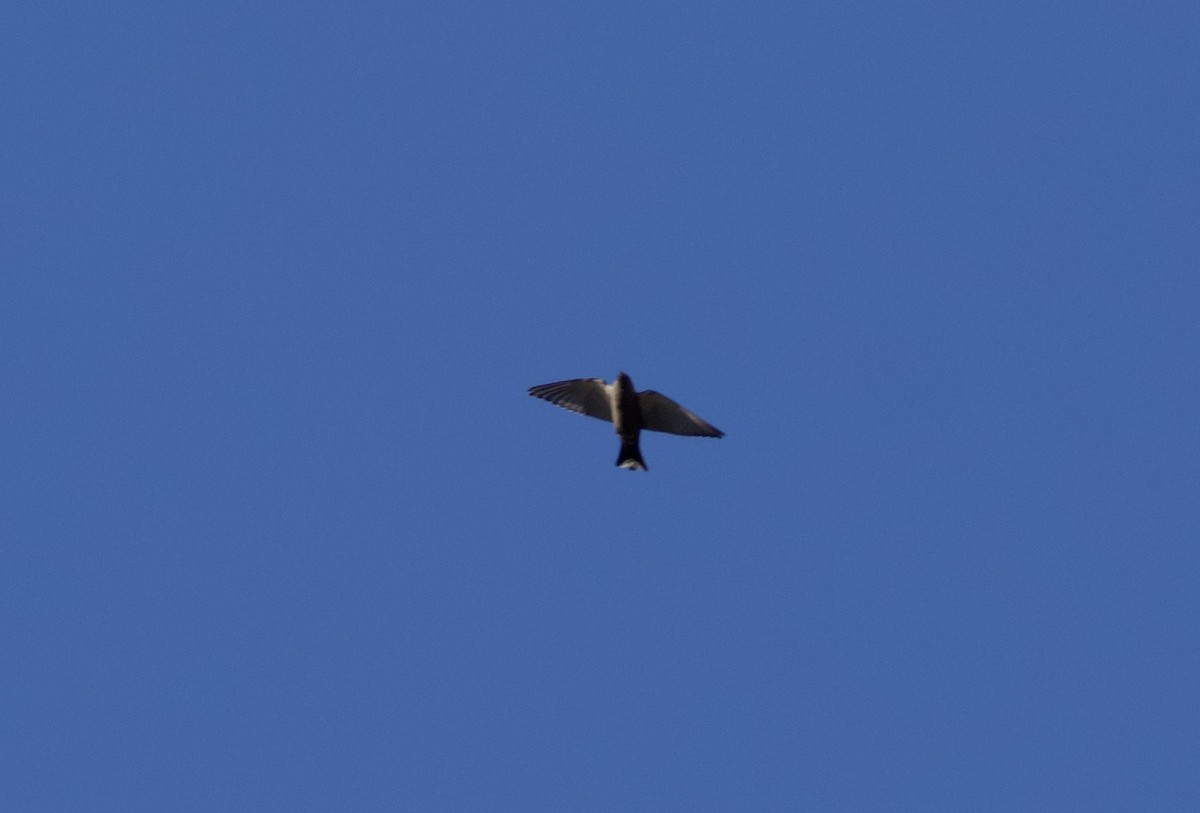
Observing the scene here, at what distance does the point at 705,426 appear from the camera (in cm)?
2942

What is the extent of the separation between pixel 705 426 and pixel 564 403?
2.52 meters

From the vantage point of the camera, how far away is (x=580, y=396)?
3066cm

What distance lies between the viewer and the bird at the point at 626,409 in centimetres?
2942

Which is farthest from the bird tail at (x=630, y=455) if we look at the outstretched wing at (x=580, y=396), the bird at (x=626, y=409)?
the outstretched wing at (x=580, y=396)

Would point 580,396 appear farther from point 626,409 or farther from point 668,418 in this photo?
point 668,418

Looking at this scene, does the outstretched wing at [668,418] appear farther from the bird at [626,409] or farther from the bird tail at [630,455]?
the bird tail at [630,455]

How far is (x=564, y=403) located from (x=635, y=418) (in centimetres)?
147

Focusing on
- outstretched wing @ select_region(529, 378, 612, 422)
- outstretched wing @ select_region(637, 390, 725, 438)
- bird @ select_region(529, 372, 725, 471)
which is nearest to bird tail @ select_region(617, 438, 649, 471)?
bird @ select_region(529, 372, 725, 471)

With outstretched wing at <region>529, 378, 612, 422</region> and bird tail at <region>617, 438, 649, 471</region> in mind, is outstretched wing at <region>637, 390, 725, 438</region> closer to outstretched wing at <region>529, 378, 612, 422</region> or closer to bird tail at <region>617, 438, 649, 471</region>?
bird tail at <region>617, 438, 649, 471</region>

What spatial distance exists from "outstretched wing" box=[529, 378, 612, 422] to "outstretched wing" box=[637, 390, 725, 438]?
0.81 m

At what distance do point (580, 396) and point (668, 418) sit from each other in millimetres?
1653

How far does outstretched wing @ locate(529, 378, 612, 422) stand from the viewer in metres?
30.4

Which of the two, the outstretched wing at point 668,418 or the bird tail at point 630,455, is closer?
the outstretched wing at point 668,418

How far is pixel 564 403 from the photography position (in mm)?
30766
